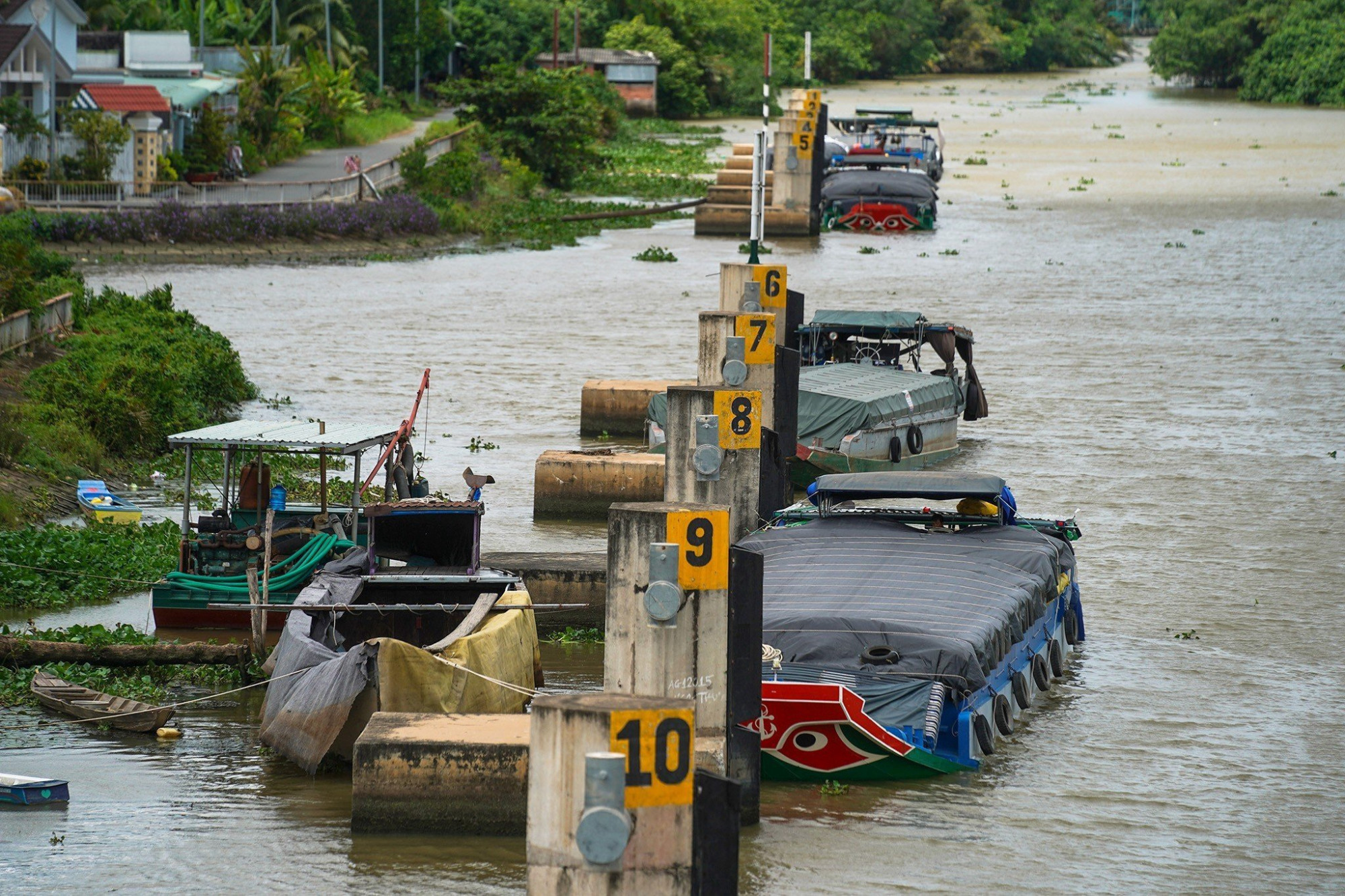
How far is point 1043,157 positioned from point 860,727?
68284mm

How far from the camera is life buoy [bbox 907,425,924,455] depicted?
92.0ft

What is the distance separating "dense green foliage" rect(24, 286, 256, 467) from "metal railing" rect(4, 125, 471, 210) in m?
16.4

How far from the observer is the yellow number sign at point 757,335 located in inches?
896

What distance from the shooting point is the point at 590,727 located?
9453mm

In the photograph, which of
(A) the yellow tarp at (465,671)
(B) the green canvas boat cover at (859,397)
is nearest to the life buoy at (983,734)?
(A) the yellow tarp at (465,671)

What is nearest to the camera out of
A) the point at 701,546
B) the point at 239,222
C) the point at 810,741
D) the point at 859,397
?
the point at 701,546

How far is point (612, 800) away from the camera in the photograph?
926 cm

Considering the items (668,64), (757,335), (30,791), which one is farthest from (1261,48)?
(30,791)

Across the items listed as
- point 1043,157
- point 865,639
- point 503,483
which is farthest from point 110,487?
point 1043,157

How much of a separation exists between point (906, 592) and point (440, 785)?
16.2 feet

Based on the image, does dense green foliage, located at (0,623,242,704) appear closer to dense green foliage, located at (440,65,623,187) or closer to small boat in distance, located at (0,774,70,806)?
small boat in distance, located at (0,774,70,806)

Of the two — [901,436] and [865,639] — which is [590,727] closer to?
[865,639]

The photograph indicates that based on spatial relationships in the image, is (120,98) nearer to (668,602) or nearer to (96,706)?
(96,706)

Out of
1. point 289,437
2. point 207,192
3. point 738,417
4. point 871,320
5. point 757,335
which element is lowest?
point 289,437
